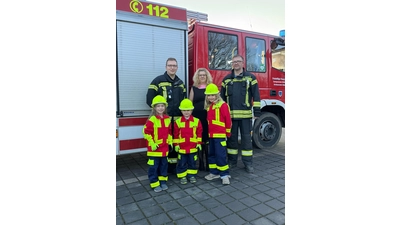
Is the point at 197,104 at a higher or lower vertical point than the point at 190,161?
higher

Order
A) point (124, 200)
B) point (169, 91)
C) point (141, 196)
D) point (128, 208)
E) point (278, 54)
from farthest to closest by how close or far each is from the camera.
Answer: point (278, 54) → point (169, 91) → point (141, 196) → point (124, 200) → point (128, 208)

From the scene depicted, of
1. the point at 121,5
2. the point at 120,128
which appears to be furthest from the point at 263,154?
the point at 121,5

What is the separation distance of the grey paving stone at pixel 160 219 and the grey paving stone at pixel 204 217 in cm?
31

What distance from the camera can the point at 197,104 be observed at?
382cm

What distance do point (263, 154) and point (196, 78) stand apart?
2.48 meters

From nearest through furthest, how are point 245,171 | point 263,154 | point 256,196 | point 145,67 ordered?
1. point 256,196
2. point 145,67
3. point 245,171
4. point 263,154

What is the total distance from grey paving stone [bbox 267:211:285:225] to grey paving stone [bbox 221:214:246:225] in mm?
320

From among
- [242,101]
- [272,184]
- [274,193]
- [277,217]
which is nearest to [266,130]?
[242,101]

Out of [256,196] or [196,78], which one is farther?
[196,78]

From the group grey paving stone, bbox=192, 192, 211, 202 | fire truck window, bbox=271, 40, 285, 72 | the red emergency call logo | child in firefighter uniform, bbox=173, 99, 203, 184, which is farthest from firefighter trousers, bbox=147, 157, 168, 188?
fire truck window, bbox=271, 40, 285, 72

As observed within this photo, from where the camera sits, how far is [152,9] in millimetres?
3746

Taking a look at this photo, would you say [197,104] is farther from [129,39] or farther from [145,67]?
[129,39]

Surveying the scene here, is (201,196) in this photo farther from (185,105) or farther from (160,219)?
(185,105)

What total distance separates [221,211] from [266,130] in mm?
3109
